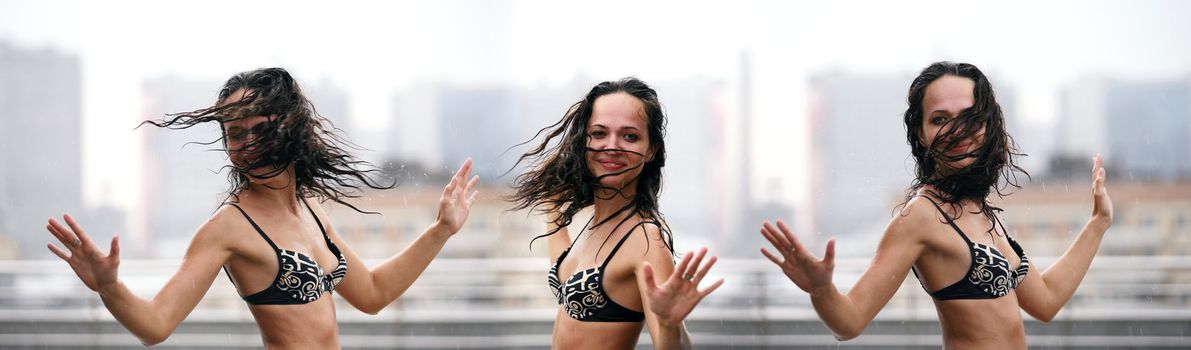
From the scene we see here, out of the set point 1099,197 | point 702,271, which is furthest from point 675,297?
point 1099,197

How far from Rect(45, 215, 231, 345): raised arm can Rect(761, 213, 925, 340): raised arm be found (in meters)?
1.47

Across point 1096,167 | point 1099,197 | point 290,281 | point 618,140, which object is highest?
point 618,140

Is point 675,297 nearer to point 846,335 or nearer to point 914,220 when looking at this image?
point 846,335

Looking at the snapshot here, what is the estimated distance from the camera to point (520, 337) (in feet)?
29.0

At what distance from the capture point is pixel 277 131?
296 cm

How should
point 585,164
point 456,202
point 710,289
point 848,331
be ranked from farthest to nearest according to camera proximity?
1. point 456,202
2. point 585,164
3. point 848,331
4. point 710,289

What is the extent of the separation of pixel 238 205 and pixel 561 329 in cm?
96

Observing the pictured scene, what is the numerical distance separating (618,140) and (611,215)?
24 cm

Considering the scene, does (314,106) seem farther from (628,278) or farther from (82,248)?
(628,278)

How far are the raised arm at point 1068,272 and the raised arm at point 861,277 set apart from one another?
46 centimetres

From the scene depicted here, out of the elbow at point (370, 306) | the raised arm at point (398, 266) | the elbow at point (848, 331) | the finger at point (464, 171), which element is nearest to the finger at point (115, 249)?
the raised arm at point (398, 266)

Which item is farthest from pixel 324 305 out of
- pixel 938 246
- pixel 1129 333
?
pixel 1129 333

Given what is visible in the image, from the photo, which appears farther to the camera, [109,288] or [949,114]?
[949,114]

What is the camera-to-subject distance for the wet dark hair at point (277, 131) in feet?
9.62
